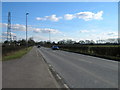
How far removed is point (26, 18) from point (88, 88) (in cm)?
4596

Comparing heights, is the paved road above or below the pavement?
below

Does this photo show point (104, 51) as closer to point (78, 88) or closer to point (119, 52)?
point (119, 52)

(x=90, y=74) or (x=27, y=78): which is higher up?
(x=27, y=78)

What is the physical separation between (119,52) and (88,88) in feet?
64.3

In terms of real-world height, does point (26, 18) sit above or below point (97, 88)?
above

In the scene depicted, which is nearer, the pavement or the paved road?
the pavement

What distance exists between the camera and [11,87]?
7.53 meters

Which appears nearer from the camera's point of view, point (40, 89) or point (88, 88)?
point (40, 89)

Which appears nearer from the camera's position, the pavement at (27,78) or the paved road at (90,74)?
the pavement at (27,78)

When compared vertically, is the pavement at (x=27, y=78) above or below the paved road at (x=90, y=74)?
above

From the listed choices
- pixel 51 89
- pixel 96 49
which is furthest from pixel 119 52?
pixel 51 89

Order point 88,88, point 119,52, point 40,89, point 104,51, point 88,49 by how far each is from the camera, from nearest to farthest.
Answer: point 40,89 < point 88,88 < point 119,52 < point 104,51 < point 88,49

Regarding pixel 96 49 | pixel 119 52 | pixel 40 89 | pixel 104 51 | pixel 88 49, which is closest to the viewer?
pixel 40 89

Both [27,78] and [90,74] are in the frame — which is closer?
[27,78]
